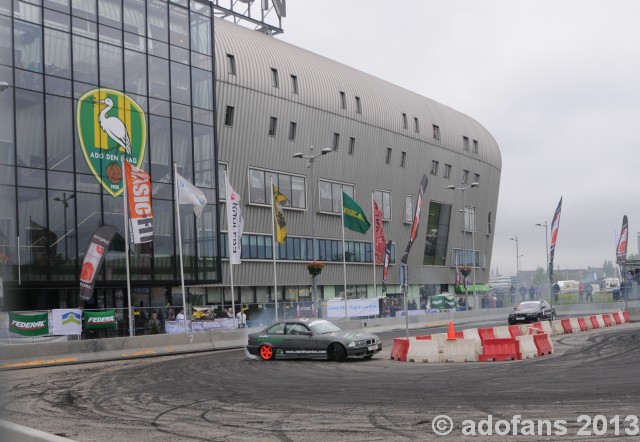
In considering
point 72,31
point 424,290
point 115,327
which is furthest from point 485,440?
point 424,290

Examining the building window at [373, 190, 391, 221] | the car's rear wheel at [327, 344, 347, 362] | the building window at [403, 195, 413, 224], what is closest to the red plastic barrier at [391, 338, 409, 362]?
the car's rear wheel at [327, 344, 347, 362]

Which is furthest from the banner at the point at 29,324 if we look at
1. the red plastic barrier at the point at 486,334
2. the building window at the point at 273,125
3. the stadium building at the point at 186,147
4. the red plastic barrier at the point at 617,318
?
the building window at the point at 273,125

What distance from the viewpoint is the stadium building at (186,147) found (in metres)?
38.3

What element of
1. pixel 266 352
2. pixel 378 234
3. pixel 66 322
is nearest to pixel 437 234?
pixel 378 234

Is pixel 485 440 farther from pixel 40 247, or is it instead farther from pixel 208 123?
pixel 208 123

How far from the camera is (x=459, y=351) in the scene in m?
22.9

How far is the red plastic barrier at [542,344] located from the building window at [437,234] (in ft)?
175

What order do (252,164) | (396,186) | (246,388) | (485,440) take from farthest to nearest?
1. (396,186)
2. (252,164)
3. (246,388)
4. (485,440)

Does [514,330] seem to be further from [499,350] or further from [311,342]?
[311,342]

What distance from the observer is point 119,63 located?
42.9 metres

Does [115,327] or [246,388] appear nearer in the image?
[246,388]

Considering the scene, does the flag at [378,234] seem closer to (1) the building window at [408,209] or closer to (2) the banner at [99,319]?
(1) the building window at [408,209]

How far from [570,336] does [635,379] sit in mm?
17370

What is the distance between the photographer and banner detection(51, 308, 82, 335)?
31627 mm
